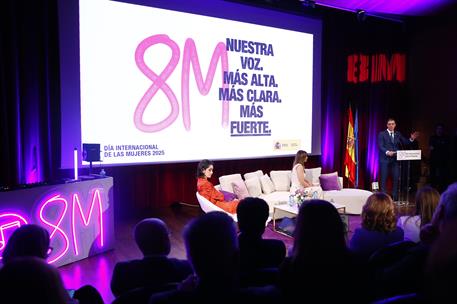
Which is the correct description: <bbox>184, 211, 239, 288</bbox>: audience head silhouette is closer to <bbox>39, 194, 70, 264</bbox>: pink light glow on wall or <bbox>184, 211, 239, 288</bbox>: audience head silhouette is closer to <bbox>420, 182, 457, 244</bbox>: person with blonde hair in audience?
<bbox>420, 182, 457, 244</bbox>: person with blonde hair in audience

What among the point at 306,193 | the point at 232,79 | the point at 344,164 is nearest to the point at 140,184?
the point at 232,79

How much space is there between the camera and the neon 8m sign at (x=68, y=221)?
3.73 meters

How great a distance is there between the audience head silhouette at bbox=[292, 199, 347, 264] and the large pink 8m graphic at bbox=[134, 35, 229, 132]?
4517 mm

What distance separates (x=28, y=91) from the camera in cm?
529

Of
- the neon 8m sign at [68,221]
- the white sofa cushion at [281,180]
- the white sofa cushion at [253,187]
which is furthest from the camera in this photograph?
the white sofa cushion at [281,180]

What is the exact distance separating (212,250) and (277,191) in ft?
18.6

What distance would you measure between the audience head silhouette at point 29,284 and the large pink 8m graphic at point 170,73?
495 centimetres

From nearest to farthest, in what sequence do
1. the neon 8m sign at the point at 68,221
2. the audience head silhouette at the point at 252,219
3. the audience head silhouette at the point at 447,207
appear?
the audience head silhouette at the point at 447,207, the audience head silhouette at the point at 252,219, the neon 8m sign at the point at 68,221

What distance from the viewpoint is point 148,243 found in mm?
2113

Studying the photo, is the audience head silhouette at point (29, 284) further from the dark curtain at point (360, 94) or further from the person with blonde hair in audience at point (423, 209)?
the dark curtain at point (360, 94)

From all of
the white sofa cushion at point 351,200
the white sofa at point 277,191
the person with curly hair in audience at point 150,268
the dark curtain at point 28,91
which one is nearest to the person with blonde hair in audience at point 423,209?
the person with curly hair in audience at point 150,268

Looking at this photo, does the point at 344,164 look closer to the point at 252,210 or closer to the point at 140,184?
the point at 140,184

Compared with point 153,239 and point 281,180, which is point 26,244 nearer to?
point 153,239

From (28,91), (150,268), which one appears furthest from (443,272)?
(28,91)
